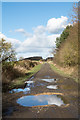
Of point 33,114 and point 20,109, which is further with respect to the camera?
point 20,109

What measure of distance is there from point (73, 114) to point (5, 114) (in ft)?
8.73

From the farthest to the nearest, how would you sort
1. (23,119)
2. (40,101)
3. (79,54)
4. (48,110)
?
(79,54)
(40,101)
(48,110)
(23,119)

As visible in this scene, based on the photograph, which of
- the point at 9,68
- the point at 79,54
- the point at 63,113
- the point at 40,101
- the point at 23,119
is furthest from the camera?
the point at 79,54

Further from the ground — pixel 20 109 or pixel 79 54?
pixel 79 54

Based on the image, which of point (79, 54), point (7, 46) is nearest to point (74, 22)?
point (79, 54)

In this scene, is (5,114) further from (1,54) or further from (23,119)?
(1,54)

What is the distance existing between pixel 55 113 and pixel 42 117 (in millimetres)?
610

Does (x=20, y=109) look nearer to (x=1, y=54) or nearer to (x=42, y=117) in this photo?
(x=42, y=117)

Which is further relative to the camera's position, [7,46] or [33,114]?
[7,46]

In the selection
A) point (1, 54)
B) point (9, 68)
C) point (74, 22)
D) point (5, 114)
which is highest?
point (74, 22)

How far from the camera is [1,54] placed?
44.3 ft

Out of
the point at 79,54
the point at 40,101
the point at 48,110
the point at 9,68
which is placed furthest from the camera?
the point at 79,54

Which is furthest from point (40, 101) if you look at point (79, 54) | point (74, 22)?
point (74, 22)

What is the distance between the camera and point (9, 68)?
16438mm
